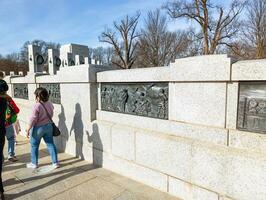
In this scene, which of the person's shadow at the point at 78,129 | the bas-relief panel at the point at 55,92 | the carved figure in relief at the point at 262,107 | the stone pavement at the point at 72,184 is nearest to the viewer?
the carved figure in relief at the point at 262,107

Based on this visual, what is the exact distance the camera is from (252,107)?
8.04 ft

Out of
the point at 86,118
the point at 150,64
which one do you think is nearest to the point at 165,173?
the point at 86,118

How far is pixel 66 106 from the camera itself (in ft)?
17.5

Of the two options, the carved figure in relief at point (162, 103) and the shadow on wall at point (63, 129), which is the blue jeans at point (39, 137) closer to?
the shadow on wall at point (63, 129)

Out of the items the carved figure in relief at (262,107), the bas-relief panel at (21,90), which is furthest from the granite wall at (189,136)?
the bas-relief panel at (21,90)

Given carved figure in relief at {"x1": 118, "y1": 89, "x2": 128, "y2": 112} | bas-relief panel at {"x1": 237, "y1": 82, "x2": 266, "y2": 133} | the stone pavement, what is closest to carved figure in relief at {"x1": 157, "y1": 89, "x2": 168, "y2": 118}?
carved figure in relief at {"x1": 118, "y1": 89, "x2": 128, "y2": 112}

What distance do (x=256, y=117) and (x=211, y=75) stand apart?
2.47 ft

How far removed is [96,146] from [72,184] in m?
1.04

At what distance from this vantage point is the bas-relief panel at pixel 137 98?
3391mm

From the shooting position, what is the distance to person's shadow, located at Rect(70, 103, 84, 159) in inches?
192

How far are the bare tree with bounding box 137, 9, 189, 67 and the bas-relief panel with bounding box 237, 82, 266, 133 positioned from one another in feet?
97.6

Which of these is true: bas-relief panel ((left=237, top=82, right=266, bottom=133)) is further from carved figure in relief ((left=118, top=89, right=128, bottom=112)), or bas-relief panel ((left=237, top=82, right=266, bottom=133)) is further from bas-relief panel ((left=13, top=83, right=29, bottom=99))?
bas-relief panel ((left=13, top=83, right=29, bottom=99))

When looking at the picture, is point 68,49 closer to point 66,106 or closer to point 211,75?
point 66,106

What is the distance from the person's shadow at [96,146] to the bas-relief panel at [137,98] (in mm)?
557
